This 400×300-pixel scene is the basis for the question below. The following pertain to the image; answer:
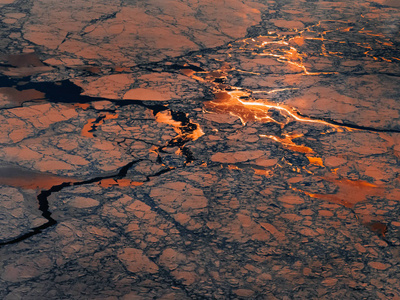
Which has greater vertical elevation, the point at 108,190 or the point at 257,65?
the point at 257,65

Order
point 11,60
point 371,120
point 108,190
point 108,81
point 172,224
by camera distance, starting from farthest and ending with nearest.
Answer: point 11,60 → point 108,81 → point 371,120 → point 108,190 → point 172,224

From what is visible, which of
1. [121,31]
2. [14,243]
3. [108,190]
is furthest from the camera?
[121,31]

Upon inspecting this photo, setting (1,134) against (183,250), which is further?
(1,134)

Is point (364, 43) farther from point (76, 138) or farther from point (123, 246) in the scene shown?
point (123, 246)

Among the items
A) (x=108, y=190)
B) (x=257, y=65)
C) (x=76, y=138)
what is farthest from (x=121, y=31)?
(x=108, y=190)

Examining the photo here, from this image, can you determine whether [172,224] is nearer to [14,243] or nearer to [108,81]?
[14,243]

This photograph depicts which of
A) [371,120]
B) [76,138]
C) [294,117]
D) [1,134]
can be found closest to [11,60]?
[1,134]
